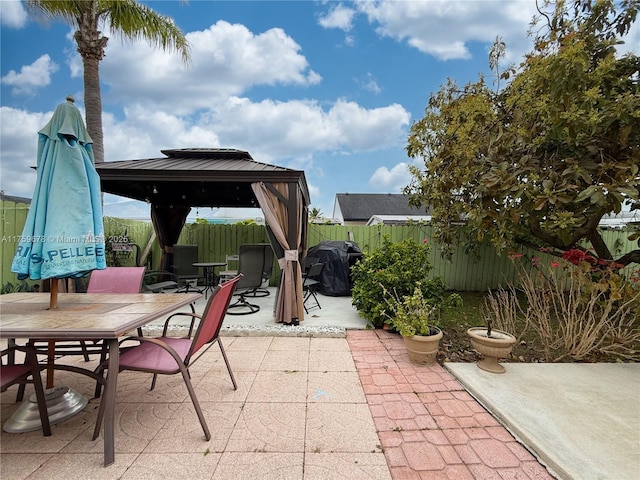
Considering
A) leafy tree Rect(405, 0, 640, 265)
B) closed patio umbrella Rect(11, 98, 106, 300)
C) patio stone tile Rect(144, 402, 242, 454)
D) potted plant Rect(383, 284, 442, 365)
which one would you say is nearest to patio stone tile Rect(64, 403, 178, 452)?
patio stone tile Rect(144, 402, 242, 454)

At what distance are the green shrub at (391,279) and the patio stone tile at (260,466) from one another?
2319 mm

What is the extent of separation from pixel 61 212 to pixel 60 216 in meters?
0.03

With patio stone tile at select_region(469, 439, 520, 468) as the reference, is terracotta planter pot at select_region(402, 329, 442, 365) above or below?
above

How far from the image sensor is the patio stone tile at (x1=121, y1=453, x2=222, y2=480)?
58.4 inches

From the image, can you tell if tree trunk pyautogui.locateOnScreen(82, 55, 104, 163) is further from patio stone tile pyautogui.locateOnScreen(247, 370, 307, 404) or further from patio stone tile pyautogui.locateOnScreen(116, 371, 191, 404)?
patio stone tile pyautogui.locateOnScreen(247, 370, 307, 404)

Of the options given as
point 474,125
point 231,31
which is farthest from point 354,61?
point 474,125

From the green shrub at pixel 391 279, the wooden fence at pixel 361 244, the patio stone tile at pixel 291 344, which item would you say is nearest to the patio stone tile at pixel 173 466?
the patio stone tile at pixel 291 344

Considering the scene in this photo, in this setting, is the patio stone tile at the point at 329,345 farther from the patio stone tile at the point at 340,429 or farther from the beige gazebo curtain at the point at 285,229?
the patio stone tile at the point at 340,429

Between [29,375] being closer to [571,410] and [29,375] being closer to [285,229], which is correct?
[285,229]

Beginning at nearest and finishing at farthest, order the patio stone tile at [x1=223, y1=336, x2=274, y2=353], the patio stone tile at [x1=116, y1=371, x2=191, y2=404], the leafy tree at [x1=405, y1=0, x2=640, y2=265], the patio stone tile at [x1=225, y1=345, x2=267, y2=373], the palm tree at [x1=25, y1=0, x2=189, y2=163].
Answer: the patio stone tile at [x1=116, y1=371, x2=191, y2=404], the patio stone tile at [x1=225, y1=345, x2=267, y2=373], the leafy tree at [x1=405, y1=0, x2=640, y2=265], the patio stone tile at [x1=223, y1=336, x2=274, y2=353], the palm tree at [x1=25, y1=0, x2=189, y2=163]

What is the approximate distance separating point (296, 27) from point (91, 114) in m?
4.96

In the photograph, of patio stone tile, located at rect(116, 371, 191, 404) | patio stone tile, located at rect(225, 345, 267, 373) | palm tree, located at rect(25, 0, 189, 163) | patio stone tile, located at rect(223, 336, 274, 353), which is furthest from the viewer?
palm tree, located at rect(25, 0, 189, 163)

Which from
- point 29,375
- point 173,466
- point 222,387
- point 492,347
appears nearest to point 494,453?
point 492,347

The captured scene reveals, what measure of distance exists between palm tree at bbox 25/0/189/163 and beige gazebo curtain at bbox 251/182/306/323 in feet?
14.7
